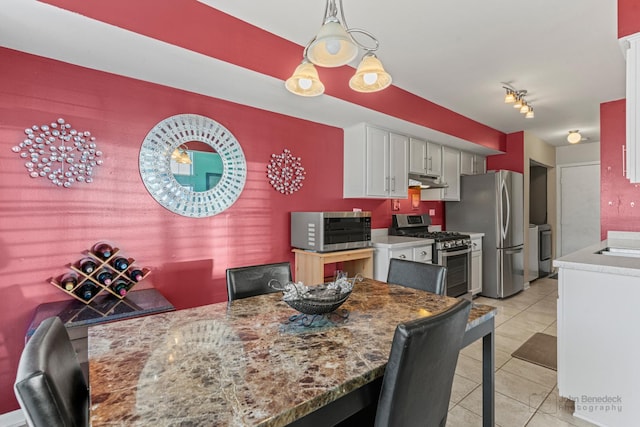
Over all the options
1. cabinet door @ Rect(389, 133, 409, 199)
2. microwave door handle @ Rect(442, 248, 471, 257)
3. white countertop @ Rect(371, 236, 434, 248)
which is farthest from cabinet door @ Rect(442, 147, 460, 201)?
white countertop @ Rect(371, 236, 434, 248)

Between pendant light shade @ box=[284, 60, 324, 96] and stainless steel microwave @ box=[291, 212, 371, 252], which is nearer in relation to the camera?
pendant light shade @ box=[284, 60, 324, 96]

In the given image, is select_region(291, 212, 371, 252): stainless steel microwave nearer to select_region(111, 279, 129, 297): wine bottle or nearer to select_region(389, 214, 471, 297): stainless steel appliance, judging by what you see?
select_region(389, 214, 471, 297): stainless steel appliance

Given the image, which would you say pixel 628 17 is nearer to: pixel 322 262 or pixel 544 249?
pixel 322 262

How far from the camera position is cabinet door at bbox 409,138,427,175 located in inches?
150

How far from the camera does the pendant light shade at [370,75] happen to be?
152 centimetres

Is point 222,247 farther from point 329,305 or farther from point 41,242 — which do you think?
point 329,305

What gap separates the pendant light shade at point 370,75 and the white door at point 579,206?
6007mm

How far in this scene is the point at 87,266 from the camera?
1.96 m

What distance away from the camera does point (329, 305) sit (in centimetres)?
127

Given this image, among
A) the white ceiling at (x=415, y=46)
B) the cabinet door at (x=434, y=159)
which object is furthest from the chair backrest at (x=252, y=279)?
the cabinet door at (x=434, y=159)

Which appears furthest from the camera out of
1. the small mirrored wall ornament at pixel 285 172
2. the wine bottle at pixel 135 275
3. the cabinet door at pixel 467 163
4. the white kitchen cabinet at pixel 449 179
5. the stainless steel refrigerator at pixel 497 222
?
the cabinet door at pixel 467 163

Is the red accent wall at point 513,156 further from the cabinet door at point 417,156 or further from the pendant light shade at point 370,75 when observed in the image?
the pendant light shade at point 370,75

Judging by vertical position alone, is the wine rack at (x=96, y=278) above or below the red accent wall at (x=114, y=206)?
below

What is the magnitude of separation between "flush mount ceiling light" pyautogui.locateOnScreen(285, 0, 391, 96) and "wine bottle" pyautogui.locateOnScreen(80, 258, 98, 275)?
1.66m
